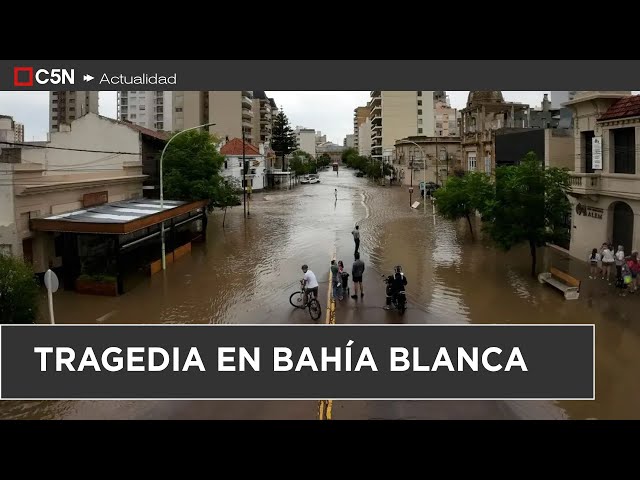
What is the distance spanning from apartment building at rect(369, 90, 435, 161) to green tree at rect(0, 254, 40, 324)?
306 feet

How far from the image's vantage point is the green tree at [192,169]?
28.7 m

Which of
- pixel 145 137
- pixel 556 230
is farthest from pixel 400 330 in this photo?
pixel 145 137

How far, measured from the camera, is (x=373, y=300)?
53.9 ft

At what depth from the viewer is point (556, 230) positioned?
1992cm

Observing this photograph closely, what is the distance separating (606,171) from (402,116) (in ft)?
293

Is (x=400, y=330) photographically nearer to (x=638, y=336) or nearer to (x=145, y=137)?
(x=638, y=336)

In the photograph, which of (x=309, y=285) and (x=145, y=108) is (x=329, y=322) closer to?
(x=309, y=285)

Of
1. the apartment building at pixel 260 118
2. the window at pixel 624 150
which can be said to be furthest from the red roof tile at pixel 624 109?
the apartment building at pixel 260 118

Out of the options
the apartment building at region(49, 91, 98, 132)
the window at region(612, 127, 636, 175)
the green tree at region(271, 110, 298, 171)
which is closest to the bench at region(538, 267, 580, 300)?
the window at region(612, 127, 636, 175)

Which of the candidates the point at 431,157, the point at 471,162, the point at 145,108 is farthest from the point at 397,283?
the point at 145,108

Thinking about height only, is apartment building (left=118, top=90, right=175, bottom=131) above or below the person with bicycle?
above

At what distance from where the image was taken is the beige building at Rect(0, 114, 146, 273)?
709 inches

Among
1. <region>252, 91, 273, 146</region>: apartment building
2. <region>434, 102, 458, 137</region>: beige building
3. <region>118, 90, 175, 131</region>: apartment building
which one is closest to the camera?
<region>252, 91, 273, 146</region>: apartment building

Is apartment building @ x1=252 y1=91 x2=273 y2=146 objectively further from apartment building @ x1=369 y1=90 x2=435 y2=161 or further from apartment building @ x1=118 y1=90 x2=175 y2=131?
apartment building @ x1=369 y1=90 x2=435 y2=161
